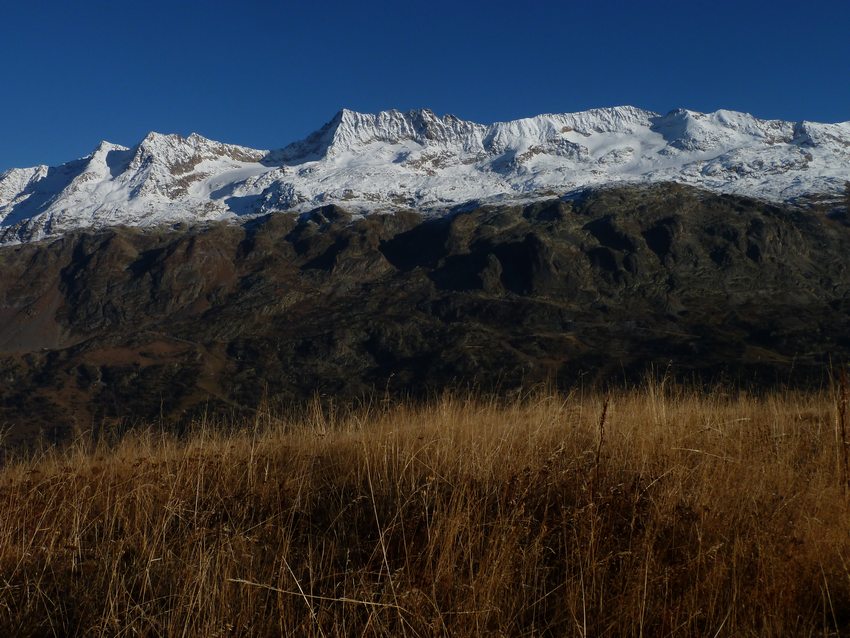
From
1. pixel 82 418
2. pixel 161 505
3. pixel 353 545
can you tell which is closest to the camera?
pixel 353 545

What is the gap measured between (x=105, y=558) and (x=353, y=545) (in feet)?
4.85

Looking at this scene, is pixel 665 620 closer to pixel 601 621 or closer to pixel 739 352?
pixel 601 621

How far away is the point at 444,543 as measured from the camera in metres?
4.19

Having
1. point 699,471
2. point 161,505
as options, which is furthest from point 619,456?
point 161,505

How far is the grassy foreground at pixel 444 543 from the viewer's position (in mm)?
3660

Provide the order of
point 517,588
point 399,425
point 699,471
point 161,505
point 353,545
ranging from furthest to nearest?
point 399,425, point 699,471, point 161,505, point 353,545, point 517,588

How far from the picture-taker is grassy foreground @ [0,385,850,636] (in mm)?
3660

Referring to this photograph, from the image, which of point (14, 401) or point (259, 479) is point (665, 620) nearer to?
point (259, 479)

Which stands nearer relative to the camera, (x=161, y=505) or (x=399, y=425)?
(x=161, y=505)

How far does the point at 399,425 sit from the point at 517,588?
424cm

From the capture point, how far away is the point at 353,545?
4523 mm

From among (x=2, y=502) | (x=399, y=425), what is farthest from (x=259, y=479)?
(x=399, y=425)

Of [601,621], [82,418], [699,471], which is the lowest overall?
[82,418]

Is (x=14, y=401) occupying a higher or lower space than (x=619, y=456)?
lower
